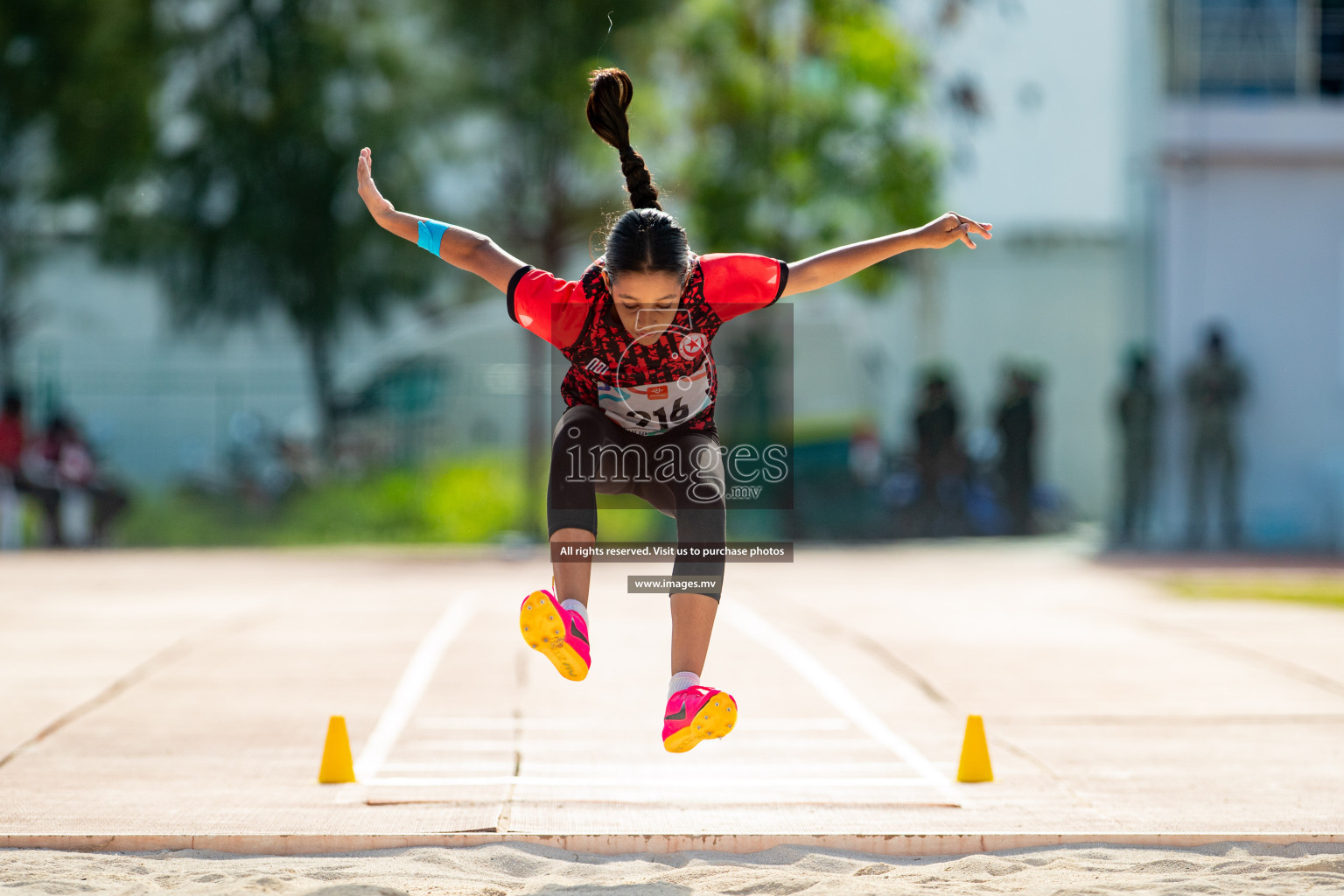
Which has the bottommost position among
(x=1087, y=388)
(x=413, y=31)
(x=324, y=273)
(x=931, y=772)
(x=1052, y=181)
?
(x=931, y=772)

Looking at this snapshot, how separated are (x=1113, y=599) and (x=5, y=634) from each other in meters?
8.99

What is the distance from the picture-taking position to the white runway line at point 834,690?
6508 mm

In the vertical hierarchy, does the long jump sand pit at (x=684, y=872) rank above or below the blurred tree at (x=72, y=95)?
below

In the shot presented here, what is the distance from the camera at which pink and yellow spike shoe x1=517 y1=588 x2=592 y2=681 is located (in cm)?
473

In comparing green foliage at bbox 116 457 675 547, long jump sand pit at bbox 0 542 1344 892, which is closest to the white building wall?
long jump sand pit at bbox 0 542 1344 892

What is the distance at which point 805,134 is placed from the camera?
1900cm

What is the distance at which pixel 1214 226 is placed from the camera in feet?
59.6

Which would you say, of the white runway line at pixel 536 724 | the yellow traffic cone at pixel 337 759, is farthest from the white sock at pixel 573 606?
the white runway line at pixel 536 724

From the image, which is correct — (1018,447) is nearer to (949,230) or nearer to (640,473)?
(949,230)

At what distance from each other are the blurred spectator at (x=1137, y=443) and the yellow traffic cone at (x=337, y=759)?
13348mm

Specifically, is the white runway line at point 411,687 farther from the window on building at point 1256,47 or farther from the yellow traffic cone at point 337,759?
the window on building at point 1256,47

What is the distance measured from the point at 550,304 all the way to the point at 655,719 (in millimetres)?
3318

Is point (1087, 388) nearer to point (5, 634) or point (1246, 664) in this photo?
point (1246, 664)

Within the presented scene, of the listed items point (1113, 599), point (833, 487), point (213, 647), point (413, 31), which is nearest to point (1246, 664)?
point (1113, 599)
